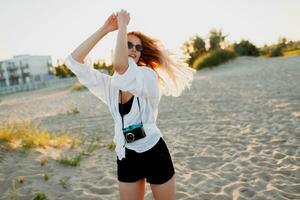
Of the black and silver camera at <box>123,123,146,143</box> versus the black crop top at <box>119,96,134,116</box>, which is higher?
the black crop top at <box>119,96,134,116</box>

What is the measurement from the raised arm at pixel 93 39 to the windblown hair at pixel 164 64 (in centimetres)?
26

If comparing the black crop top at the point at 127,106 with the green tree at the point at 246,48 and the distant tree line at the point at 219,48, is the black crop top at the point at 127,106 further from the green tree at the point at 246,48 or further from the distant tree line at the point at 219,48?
the green tree at the point at 246,48

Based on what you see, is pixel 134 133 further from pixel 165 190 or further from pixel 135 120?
pixel 165 190

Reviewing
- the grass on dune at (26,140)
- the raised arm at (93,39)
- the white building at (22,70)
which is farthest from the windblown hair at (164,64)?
the white building at (22,70)

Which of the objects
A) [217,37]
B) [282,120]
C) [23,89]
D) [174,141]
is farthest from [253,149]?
[23,89]

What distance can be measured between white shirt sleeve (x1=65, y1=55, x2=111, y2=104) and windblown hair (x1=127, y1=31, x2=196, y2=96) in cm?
33

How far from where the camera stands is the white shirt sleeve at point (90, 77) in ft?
7.88

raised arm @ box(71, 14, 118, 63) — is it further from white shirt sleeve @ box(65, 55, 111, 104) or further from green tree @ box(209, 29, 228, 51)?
green tree @ box(209, 29, 228, 51)

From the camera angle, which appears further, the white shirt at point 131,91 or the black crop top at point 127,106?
the black crop top at point 127,106

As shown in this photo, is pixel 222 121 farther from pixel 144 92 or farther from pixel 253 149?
pixel 144 92

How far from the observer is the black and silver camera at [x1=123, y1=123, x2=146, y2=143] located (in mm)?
2271

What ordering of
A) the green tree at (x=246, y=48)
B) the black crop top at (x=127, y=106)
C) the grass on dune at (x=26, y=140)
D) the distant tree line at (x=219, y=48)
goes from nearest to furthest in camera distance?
the black crop top at (x=127, y=106), the grass on dune at (x=26, y=140), the distant tree line at (x=219, y=48), the green tree at (x=246, y=48)

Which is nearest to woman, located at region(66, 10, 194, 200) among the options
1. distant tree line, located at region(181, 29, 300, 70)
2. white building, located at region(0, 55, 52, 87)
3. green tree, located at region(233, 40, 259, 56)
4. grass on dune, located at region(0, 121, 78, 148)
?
grass on dune, located at region(0, 121, 78, 148)

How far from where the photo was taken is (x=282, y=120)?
22.9 feet
